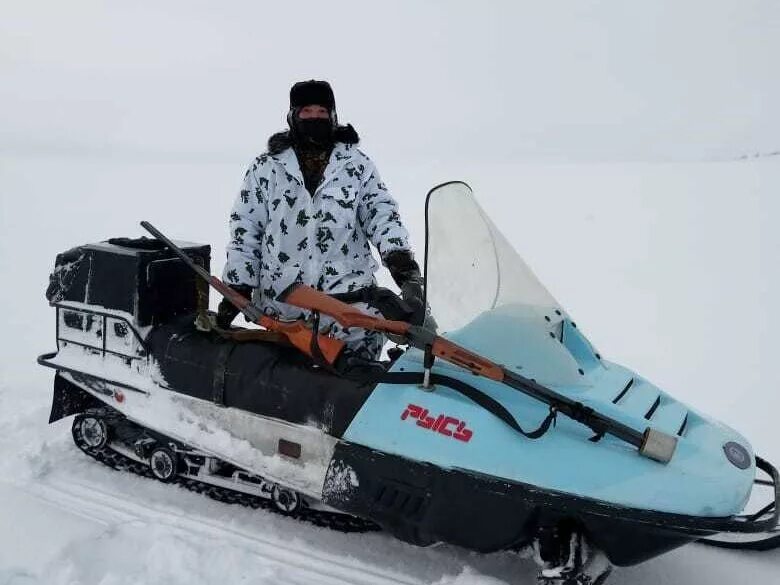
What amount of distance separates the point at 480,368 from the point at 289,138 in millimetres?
1547

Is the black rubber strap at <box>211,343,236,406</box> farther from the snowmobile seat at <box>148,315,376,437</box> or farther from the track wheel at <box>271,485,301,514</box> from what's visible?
the track wheel at <box>271,485,301,514</box>

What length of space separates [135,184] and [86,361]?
49.4 ft

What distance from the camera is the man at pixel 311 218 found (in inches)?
131

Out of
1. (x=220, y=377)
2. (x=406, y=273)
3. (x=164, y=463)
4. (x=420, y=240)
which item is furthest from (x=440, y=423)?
(x=420, y=240)

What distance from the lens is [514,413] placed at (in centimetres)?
261

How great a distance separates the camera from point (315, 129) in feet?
10.9

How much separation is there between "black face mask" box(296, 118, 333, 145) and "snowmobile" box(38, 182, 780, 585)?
31.8 inches

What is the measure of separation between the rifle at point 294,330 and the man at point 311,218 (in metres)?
0.21

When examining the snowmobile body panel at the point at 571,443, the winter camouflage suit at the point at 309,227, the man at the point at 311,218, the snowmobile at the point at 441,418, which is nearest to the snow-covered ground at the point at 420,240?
the snowmobile at the point at 441,418

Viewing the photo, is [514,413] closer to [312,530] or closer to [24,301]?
[312,530]

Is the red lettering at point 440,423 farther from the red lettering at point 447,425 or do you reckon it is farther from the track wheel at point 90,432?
the track wheel at point 90,432

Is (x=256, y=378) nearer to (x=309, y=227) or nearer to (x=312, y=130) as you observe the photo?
(x=309, y=227)


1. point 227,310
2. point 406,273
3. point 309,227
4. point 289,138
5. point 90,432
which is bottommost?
point 90,432

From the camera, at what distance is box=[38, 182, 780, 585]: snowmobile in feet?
7.94
